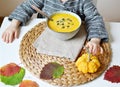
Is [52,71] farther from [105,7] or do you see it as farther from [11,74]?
[105,7]

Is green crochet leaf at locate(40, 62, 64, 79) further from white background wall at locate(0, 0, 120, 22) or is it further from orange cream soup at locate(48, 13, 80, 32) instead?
white background wall at locate(0, 0, 120, 22)

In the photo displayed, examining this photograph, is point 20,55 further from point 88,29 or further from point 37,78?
point 88,29

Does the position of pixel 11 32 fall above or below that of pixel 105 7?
above

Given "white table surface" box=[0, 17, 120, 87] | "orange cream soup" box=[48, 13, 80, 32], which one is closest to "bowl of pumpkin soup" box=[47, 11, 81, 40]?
"orange cream soup" box=[48, 13, 80, 32]

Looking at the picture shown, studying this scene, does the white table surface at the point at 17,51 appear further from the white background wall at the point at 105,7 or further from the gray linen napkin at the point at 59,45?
the white background wall at the point at 105,7

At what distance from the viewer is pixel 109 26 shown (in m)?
0.84

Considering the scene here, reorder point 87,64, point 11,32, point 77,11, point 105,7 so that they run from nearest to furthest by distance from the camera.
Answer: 1. point 87,64
2. point 11,32
3. point 77,11
4. point 105,7

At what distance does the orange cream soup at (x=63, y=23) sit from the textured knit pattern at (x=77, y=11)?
0.21 feet

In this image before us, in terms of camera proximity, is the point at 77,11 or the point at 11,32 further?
the point at 77,11

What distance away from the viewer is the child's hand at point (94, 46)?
73 cm

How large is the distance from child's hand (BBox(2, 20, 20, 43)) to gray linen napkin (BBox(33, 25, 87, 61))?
0.26 ft

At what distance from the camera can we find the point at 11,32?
0.77 meters

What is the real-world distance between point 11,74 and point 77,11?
34 cm

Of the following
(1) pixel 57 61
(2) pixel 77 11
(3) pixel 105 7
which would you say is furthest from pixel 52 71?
(3) pixel 105 7
